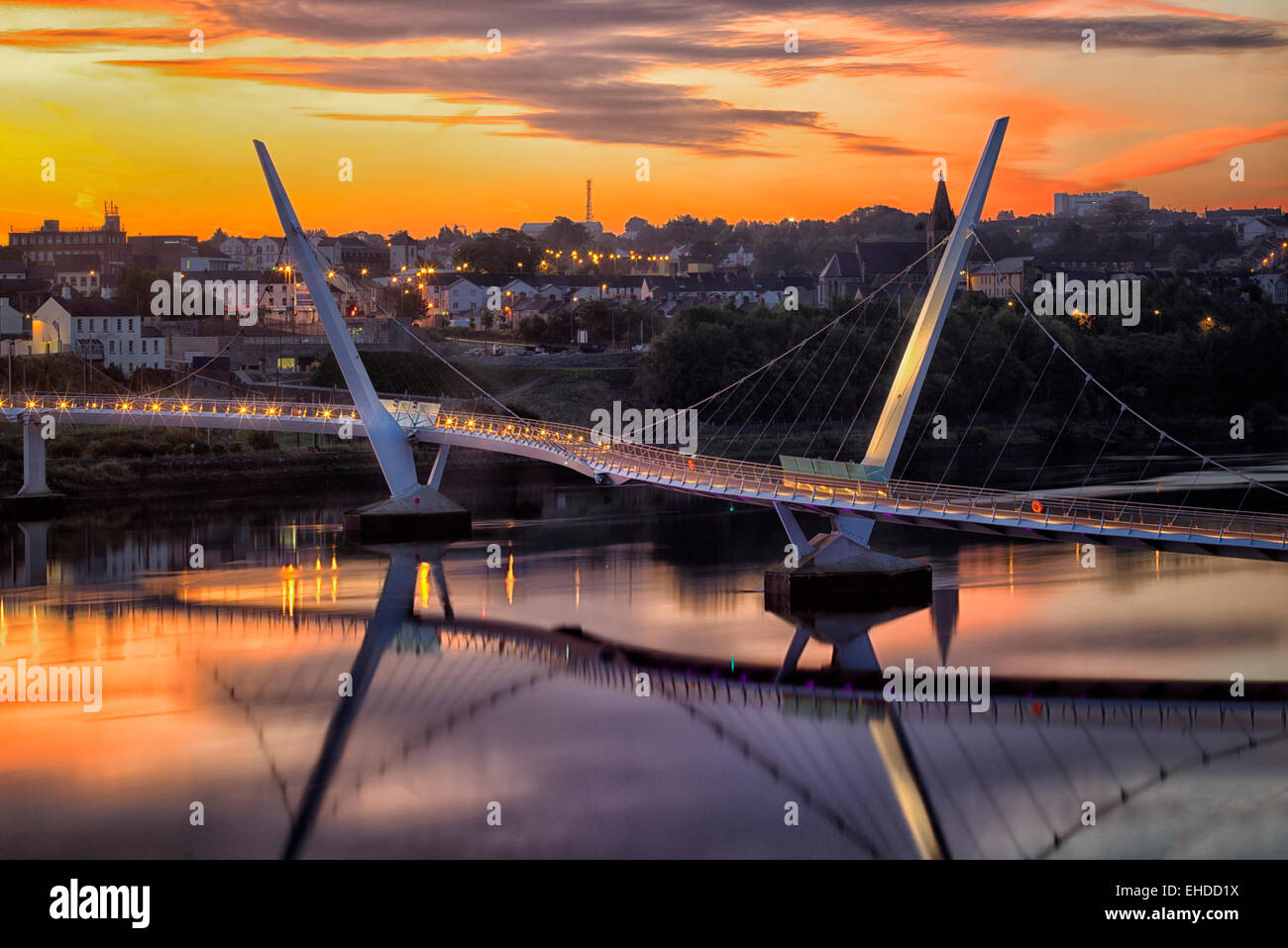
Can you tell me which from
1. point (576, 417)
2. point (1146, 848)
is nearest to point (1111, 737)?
point (1146, 848)

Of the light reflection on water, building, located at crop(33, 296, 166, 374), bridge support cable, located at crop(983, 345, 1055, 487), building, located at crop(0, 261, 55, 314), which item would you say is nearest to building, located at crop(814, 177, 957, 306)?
bridge support cable, located at crop(983, 345, 1055, 487)

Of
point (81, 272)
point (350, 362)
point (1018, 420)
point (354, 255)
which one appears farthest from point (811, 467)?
point (81, 272)

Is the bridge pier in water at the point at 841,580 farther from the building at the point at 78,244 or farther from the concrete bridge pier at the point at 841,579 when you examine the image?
the building at the point at 78,244

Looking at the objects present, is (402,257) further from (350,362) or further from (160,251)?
(350,362)

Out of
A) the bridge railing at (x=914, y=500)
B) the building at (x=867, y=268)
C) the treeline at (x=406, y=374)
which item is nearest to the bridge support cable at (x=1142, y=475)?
the bridge railing at (x=914, y=500)
